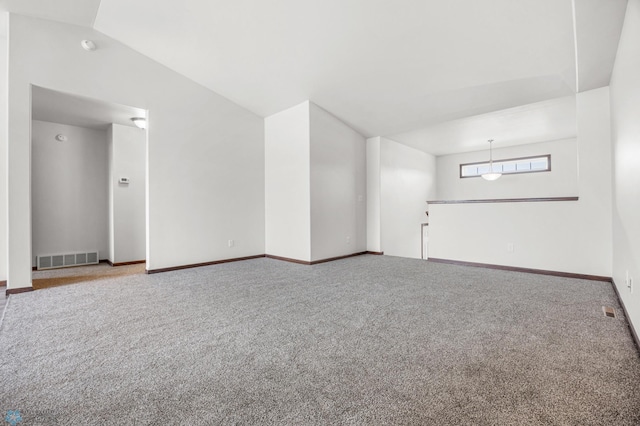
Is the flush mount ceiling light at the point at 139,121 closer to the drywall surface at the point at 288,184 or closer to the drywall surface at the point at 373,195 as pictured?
the drywall surface at the point at 288,184

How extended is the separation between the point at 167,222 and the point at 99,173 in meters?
2.25

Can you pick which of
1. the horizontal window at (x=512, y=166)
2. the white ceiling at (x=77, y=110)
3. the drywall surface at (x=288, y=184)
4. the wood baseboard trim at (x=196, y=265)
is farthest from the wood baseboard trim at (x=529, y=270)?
the white ceiling at (x=77, y=110)

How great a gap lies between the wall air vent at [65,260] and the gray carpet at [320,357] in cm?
215

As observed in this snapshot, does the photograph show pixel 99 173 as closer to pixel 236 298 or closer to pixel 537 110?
pixel 236 298

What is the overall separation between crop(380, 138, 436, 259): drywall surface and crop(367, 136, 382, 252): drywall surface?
0.35ft

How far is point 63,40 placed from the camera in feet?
12.2

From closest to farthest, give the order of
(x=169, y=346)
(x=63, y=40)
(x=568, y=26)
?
(x=169, y=346)
(x=568, y=26)
(x=63, y=40)

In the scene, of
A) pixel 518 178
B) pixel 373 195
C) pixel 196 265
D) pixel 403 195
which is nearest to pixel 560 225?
pixel 373 195

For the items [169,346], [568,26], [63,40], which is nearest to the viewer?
[169,346]

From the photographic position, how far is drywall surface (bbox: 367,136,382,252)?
6.10 meters

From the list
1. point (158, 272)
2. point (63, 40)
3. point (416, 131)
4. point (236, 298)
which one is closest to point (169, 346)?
point (236, 298)

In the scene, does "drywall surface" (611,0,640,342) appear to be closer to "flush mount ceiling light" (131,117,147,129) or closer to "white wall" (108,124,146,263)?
"flush mount ceiling light" (131,117,147,129)

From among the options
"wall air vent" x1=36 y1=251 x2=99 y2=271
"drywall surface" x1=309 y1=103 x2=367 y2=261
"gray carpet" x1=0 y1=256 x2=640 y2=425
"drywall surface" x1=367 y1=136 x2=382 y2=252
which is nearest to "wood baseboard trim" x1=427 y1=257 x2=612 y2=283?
"gray carpet" x1=0 y1=256 x2=640 y2=425

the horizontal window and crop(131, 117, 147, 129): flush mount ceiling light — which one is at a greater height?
crop(131, 117, 147, 129): flush mount ceiling light
